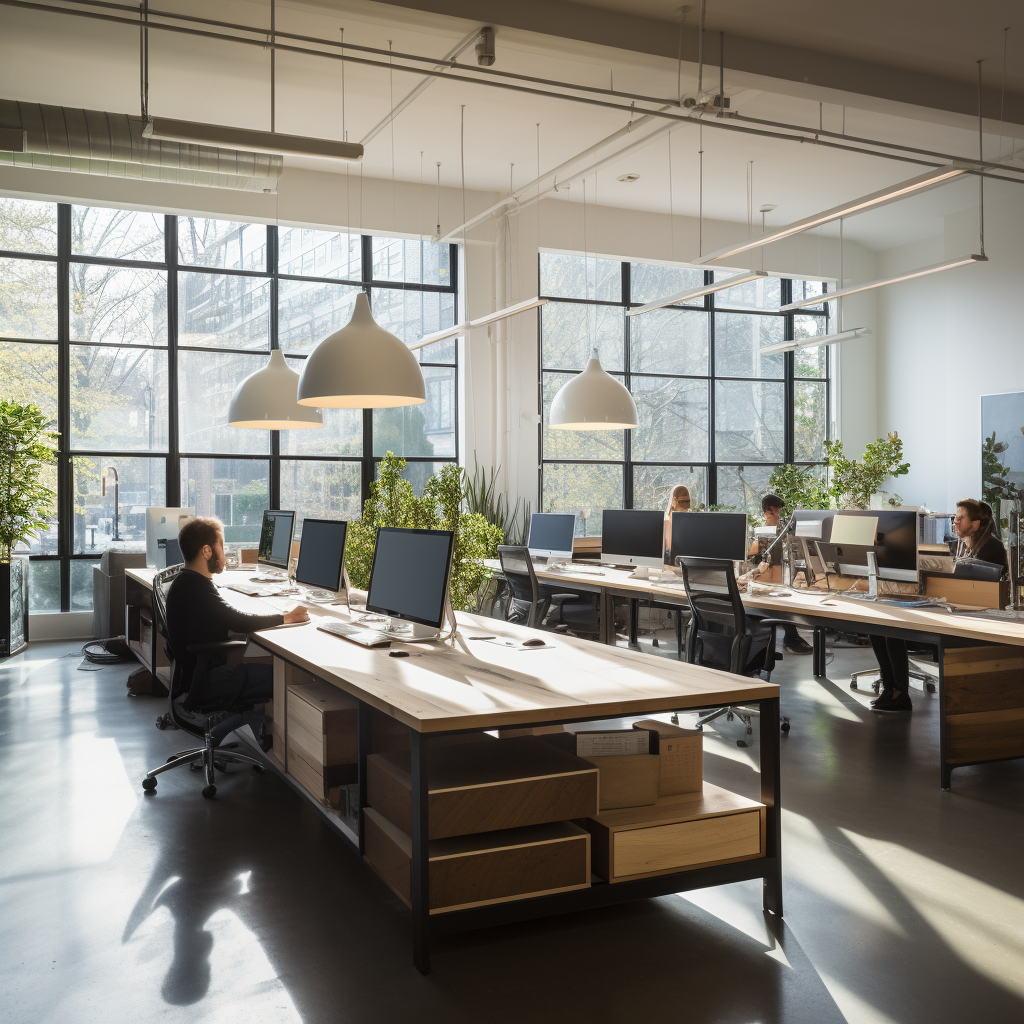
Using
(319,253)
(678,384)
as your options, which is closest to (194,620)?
(319,253)

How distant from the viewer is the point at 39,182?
8320 millimetres

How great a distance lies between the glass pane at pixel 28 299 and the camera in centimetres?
855

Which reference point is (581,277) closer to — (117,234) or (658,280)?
(658,280)

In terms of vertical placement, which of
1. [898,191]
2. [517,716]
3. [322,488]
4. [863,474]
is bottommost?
[517,716]

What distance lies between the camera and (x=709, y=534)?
20.4 ft

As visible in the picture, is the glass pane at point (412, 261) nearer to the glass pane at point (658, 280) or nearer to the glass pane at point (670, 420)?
the glass pane at point (658, 280)

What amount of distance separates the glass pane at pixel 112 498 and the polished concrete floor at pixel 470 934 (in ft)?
15.5

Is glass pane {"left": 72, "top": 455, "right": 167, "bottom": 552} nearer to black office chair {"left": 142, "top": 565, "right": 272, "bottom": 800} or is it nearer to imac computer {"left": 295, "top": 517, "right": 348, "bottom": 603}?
imac computer {"left": 295, "top": 517, "right": 348, "bottom": 603}

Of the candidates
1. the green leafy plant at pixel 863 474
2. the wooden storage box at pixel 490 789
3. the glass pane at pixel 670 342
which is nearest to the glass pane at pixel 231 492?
the glass pane at pixel 670 342

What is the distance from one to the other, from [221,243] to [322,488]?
2.58m

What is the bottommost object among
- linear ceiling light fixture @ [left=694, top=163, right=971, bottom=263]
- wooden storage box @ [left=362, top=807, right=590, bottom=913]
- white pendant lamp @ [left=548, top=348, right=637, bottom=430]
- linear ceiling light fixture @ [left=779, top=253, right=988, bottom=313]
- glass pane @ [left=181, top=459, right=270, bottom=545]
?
wooden storage box @ [left=362, top=807, right=590, bottom=913]

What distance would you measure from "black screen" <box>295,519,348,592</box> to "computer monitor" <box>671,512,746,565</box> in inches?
97.4

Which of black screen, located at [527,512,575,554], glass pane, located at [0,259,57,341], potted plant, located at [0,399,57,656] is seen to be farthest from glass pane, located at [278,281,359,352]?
black screen, located at [527,512,575,554]

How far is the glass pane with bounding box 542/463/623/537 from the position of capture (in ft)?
34.7
